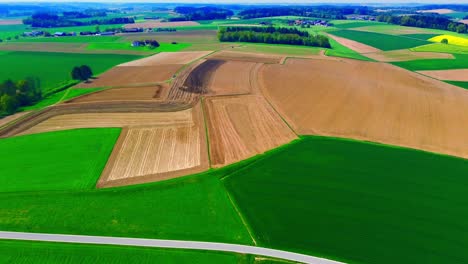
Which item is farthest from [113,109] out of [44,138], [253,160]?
[253,160]

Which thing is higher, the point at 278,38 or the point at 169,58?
the point at 278,38

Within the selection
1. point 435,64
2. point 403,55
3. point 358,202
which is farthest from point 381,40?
point 358,202

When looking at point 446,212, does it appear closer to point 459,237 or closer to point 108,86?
point 459,237

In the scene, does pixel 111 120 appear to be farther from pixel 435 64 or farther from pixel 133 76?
pixel 435 64

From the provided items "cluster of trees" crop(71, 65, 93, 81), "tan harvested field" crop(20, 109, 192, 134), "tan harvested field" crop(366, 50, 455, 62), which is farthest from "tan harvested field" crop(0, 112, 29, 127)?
"tan harvested field" crop(366, 50, 455, 62)

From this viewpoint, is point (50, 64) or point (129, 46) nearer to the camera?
point (50, 64)

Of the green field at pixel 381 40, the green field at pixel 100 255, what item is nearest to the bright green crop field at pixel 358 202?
the green field at pixel 100 255
